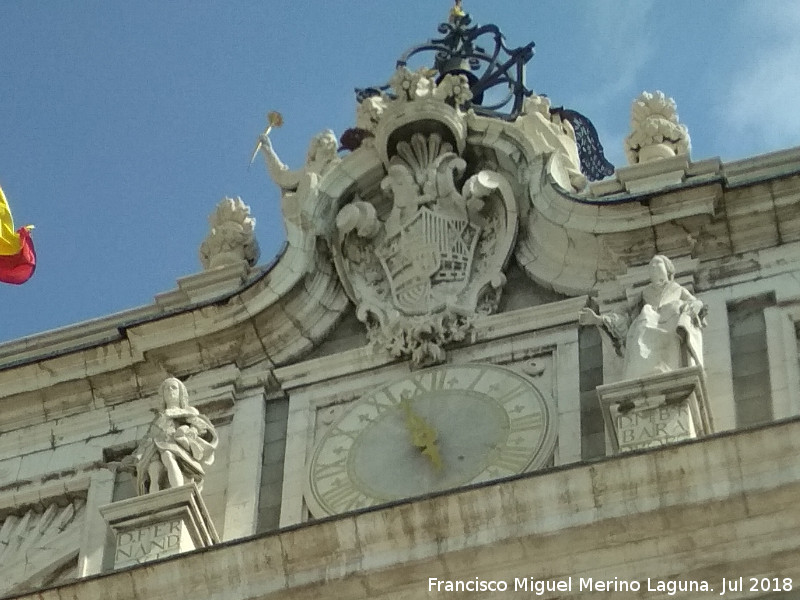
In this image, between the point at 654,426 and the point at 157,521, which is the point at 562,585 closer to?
the point at 654,426

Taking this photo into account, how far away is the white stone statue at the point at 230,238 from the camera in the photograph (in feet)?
77.7

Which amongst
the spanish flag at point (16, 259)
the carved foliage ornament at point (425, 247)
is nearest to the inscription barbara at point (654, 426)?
the carved foliage ornament at point (425, 247)

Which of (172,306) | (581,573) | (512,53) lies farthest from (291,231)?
(581,573)

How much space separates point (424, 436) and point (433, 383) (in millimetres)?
705

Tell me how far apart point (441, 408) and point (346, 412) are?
756 millimetres

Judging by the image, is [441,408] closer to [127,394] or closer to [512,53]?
[127,394]

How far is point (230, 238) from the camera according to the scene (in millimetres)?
23812

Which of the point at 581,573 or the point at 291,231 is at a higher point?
the point at 291,231

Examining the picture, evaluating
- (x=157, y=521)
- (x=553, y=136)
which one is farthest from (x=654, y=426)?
(x=553, y=136)

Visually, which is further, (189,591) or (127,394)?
(127,394)

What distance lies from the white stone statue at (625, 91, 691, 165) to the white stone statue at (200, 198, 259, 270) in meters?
3.03

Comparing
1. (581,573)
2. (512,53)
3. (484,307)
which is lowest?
(581,573)

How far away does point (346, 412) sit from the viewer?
21828 millimetres

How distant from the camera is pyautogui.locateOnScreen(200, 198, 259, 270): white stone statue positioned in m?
23.7
